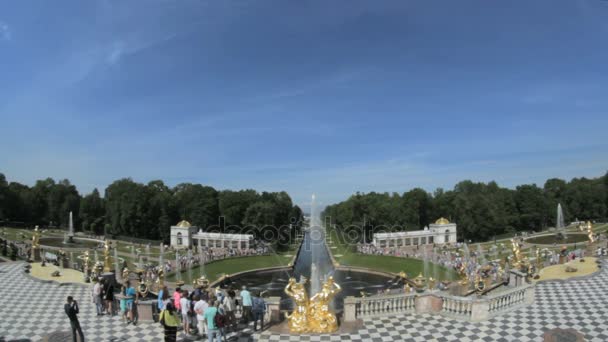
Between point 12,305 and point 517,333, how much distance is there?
803 inches

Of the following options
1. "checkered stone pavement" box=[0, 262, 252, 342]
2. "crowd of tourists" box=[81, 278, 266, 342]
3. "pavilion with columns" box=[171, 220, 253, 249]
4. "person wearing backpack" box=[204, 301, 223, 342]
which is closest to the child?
"crowd of tourists" box=[81, 278, 266, 342]

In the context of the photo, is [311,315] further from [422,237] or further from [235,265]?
[422,237]

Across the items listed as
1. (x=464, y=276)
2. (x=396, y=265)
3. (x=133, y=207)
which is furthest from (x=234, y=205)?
(x=464, y=276)

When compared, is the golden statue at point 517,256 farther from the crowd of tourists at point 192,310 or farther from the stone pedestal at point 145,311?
the stone pedestal at point 145,311

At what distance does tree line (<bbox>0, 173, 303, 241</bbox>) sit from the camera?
65312mm

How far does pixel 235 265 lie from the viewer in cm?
4691

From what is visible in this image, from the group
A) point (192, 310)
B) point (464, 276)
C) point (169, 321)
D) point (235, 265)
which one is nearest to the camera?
point (169, 321)

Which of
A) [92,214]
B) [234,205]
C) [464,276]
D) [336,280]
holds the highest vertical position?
[234,205]

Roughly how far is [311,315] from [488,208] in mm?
64051

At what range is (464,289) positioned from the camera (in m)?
18.5

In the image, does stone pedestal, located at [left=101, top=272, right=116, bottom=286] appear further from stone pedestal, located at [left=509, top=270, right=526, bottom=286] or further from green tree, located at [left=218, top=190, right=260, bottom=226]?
green tree, located at [left=218, top=190, right=260, bottom=226]

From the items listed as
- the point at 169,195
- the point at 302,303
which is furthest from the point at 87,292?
the point at 169,195

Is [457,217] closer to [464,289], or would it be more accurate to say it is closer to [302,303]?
[464,289]

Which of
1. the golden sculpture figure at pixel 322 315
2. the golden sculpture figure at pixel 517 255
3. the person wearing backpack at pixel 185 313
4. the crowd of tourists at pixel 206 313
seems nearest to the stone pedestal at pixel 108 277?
the crowd of tourists at pixel 206 313
